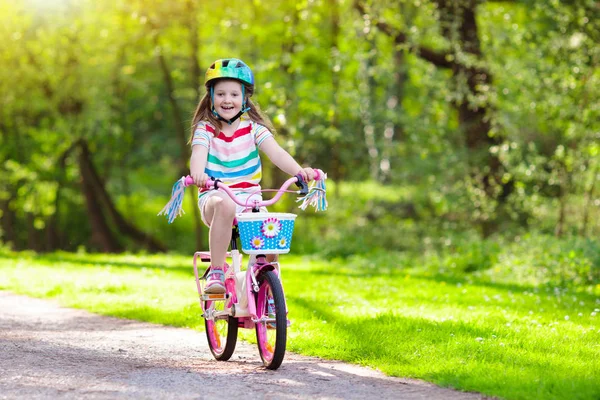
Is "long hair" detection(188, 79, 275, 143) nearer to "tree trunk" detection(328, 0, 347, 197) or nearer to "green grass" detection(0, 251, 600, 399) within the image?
"green grass" detection(0, 251, 600, 399)

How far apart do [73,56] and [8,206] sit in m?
7.50

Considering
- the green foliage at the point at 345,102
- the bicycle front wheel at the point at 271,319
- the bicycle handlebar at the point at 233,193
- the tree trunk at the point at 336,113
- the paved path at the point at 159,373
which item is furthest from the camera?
the tree trunk at the point at 336,113

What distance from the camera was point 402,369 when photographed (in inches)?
231

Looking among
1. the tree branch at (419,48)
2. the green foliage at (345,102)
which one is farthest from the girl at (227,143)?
the tree branch at (419,48)

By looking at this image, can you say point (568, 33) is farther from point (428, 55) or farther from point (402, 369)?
point (402, 369)

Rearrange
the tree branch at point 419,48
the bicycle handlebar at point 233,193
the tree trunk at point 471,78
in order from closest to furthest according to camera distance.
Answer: the bicycle handlebar at point 233,193 → the tree trunk at point 471,78 → the tree branch at point 419,48

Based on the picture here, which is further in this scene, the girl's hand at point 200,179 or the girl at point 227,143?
the girl at point 227,143

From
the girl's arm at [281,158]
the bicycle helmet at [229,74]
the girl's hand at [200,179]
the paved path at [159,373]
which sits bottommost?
the paved path at [159,373]

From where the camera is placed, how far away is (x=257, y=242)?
5.58 m

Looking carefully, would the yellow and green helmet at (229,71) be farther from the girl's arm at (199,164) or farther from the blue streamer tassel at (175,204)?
the blue streamer tassel at (175,204)

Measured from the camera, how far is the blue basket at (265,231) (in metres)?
5.54

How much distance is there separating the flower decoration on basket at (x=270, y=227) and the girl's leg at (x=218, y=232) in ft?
1.23

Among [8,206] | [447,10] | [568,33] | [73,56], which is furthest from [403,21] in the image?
[8,206]

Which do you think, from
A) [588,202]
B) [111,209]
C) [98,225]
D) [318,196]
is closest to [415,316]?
[318,196]
